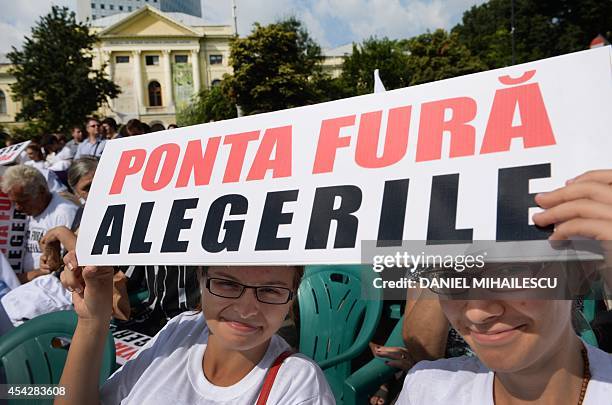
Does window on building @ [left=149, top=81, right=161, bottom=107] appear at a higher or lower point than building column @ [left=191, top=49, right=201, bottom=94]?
lower

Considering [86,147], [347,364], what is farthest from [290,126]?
[86,147]

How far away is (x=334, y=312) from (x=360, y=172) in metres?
1.64

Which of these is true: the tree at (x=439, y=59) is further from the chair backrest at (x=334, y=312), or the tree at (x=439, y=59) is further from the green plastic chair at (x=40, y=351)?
the green plastic chair at (x=40, y=351)

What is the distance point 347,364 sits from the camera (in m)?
2.11

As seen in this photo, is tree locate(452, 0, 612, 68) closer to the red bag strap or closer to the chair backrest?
the chair backrest

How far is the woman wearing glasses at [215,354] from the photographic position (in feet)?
3.80

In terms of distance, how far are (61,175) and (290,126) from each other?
6.18 meters

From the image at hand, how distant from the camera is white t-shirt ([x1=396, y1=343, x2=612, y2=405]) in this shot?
0.89 metres

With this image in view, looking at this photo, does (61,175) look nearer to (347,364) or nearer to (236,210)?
(347,364)

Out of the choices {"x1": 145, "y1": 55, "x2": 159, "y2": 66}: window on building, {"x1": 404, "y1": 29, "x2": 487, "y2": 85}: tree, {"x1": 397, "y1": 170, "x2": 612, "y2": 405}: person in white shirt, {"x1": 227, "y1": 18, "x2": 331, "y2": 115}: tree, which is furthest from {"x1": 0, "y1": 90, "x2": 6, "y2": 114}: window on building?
{"x1": 397, "y1": 170, "x2": 612, "y2": 405}: person in white shirt

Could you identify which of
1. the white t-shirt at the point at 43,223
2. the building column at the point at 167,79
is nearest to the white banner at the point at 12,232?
the white t-shirt at the point at 43,223

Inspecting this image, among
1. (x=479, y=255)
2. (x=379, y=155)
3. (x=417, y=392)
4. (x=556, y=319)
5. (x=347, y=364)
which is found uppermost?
(x=379, y=155)

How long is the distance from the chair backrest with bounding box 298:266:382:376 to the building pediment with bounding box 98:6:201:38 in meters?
48.1

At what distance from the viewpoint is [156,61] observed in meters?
46.6
